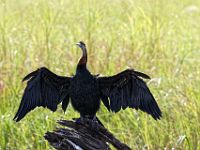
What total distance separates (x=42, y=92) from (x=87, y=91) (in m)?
0.41

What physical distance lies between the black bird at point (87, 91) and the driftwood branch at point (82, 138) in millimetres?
151

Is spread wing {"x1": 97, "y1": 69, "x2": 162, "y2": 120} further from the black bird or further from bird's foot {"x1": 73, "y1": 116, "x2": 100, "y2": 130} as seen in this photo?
bird's foot {"x1": 73, "y1": 116, "x2": 100, "y2": 130}

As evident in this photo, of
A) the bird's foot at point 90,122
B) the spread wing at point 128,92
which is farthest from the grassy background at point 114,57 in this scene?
the bird's foot at point 90,122

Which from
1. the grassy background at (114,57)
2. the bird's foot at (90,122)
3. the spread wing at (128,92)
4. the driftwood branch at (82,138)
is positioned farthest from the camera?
the grassy background at (114,57)

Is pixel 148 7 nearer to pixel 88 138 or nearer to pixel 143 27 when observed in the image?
pixel 143 27

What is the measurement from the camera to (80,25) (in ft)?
22.7

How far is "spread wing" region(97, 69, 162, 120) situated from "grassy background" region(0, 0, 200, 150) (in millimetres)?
431

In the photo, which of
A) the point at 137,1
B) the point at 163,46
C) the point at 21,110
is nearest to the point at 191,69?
the point at 163,46

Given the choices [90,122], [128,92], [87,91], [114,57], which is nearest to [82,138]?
[90,122]

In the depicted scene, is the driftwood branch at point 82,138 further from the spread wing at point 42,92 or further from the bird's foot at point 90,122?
the spread wing at point 42,92

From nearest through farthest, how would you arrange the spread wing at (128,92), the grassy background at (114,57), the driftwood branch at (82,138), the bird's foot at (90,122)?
the driftwood branch at (82,138) → the bird's foot at (90,122) → the spread wing at (128,92) → the grassy background at (114,57)

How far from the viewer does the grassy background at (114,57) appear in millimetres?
4543

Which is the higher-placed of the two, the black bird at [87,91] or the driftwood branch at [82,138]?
the black bird at [87,91]

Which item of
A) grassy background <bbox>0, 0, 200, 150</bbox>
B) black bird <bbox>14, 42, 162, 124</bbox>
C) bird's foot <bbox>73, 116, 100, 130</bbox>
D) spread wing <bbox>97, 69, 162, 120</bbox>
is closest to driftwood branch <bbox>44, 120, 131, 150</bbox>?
bird's foot <bbox>73, 116, 100, 130</bbox>
